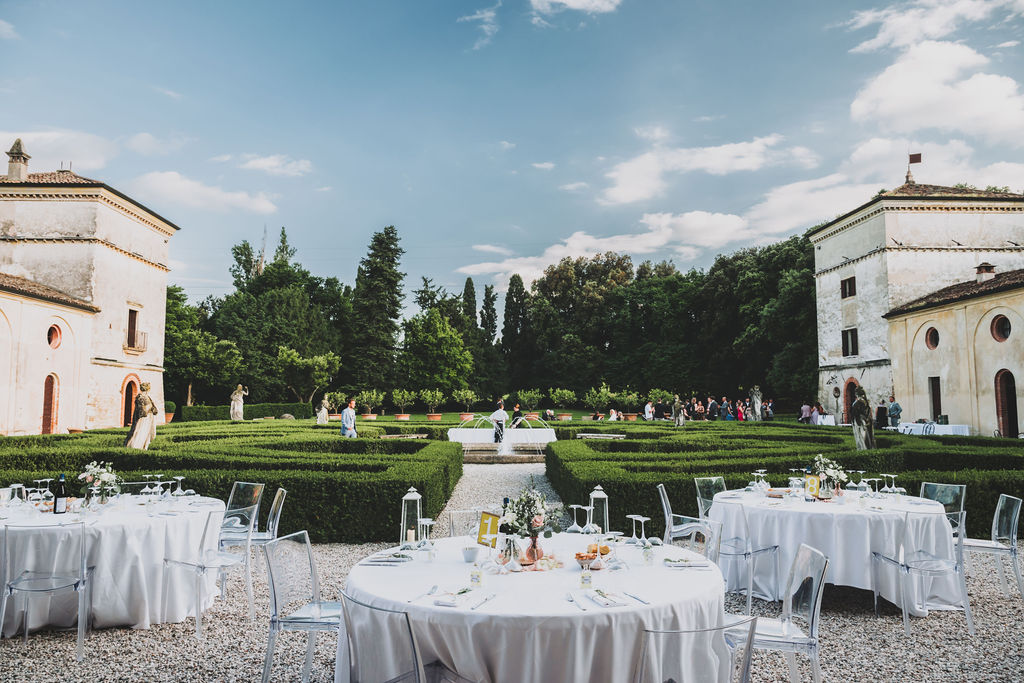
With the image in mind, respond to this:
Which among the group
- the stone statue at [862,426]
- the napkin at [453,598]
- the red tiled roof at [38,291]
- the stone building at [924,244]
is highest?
the stone building at [924,244]

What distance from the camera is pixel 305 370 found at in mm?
38500

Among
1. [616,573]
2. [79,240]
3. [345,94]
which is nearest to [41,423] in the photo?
[79,240]

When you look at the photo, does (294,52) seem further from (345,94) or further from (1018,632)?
(1018,632)

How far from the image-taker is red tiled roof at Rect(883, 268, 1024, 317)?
1942 centimetres

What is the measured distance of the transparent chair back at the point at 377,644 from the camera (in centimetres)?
300

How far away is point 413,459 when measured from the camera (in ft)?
36.4

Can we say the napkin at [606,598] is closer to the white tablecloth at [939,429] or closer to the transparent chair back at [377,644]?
the transparent chair back at [377,644]

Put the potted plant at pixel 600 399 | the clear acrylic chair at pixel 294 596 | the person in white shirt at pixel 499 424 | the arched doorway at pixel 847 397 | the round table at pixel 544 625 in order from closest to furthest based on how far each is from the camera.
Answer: the round table at pixel 544 625, the clear acrylic chair at pixel 294 596, the person in white shirt at pixel 499 424, the arched doorway at pixel 847 397, the potted plant at pixel 600 399

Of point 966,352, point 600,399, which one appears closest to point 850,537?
point 966,352

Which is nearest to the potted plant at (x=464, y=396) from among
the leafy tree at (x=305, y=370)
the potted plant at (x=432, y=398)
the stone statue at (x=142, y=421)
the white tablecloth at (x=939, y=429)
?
the potted plant at (x=432, y=398)

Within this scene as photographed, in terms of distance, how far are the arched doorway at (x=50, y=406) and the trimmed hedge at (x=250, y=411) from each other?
12.2 m

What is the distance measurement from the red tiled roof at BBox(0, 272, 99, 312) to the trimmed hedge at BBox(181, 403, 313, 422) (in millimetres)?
12242

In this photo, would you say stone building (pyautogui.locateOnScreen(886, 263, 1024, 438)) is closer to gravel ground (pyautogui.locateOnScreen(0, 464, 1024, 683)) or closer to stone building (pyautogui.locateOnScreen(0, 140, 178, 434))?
gravel ground (pyautogui.locateOnScreen(0, 464, 1024, 683))

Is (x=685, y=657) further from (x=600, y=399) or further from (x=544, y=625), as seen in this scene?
(x=600, y=399)
